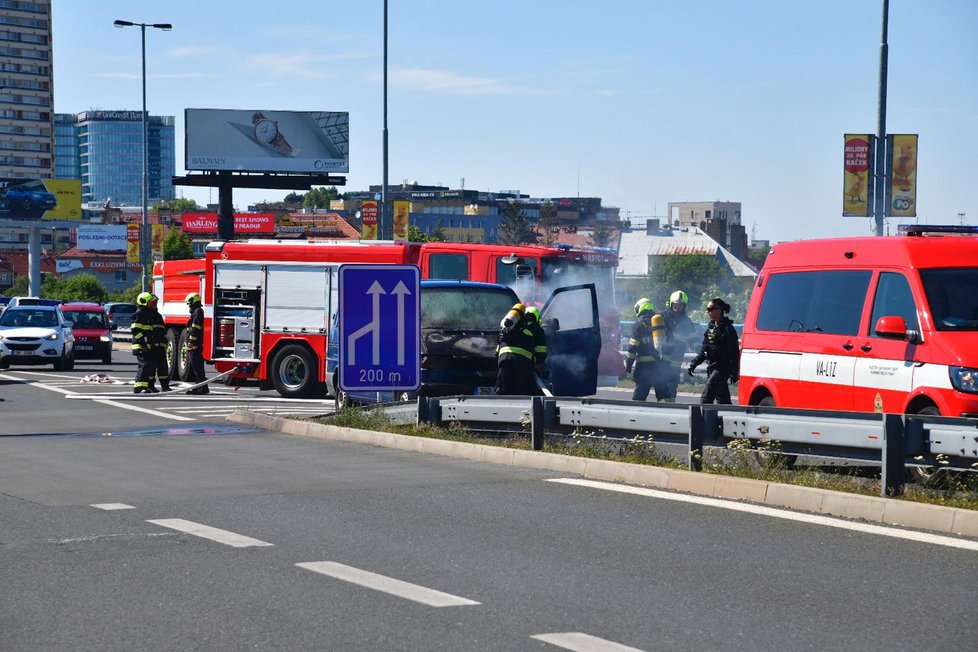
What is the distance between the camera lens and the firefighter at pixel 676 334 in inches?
760

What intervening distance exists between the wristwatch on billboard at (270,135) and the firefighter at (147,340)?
48383mm

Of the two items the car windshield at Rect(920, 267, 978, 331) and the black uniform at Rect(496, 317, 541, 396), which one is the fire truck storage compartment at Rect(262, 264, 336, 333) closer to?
the black uniform at Rect(496, 317, 541, 396)

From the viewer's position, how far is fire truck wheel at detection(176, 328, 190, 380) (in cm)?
2889

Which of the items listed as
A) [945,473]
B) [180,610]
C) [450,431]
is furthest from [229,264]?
[180,610]

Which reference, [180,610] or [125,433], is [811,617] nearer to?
[180,610]

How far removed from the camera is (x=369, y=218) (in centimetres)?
6122

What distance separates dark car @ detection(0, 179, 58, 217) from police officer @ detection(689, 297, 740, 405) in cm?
9293

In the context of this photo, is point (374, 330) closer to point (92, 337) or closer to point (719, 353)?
point (719, 353)

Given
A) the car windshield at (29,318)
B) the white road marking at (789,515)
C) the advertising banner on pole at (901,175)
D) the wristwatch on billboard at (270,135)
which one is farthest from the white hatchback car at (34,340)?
the wristwatch on billboard at (270,135)

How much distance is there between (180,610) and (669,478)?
5.57m

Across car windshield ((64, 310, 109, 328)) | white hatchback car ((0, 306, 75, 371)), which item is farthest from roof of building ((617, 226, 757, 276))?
white hatchback car ((0, 306, 75, 371))

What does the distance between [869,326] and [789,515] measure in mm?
2783

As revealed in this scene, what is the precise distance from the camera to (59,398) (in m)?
24.2

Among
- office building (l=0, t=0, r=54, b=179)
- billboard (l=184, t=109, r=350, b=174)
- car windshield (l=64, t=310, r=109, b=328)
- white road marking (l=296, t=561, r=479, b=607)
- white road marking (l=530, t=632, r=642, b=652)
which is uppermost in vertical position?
office building (l=0, t=0, r=54, b=179)
